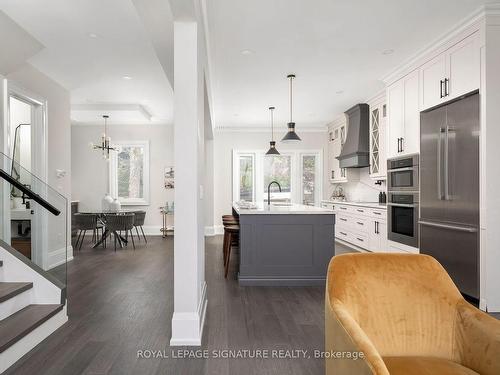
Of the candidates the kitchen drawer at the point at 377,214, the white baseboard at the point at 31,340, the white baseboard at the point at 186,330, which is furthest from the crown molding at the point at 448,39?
the white baseboard at the point at 31,340

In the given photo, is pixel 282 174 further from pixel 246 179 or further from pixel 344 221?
pixel 344 221

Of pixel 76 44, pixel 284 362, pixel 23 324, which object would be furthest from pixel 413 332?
pixel 76 44

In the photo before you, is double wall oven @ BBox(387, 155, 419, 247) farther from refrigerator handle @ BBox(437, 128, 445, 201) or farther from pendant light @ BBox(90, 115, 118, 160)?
pendant light @ BBox(90, 115, 118, 160)

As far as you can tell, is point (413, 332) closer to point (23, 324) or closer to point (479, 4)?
point (23, 324)

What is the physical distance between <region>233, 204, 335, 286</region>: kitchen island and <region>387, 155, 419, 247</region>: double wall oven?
1075 millimetres

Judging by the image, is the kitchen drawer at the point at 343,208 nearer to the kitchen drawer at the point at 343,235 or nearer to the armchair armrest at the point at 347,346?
the kitchen drawer at the point at 343,235

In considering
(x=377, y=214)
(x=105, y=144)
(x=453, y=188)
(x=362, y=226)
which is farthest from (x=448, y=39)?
(x=105, y=144)

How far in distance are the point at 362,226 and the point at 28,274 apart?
191 inches

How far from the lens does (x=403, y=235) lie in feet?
14.6

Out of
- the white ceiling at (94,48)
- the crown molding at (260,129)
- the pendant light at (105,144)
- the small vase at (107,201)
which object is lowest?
the small vase at (107,201)

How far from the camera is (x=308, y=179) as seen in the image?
28.5 ft

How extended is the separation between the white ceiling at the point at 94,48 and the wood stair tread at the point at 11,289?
2.46 metres

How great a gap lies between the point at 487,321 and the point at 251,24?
10.3ft

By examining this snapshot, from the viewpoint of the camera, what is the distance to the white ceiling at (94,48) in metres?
3.16
